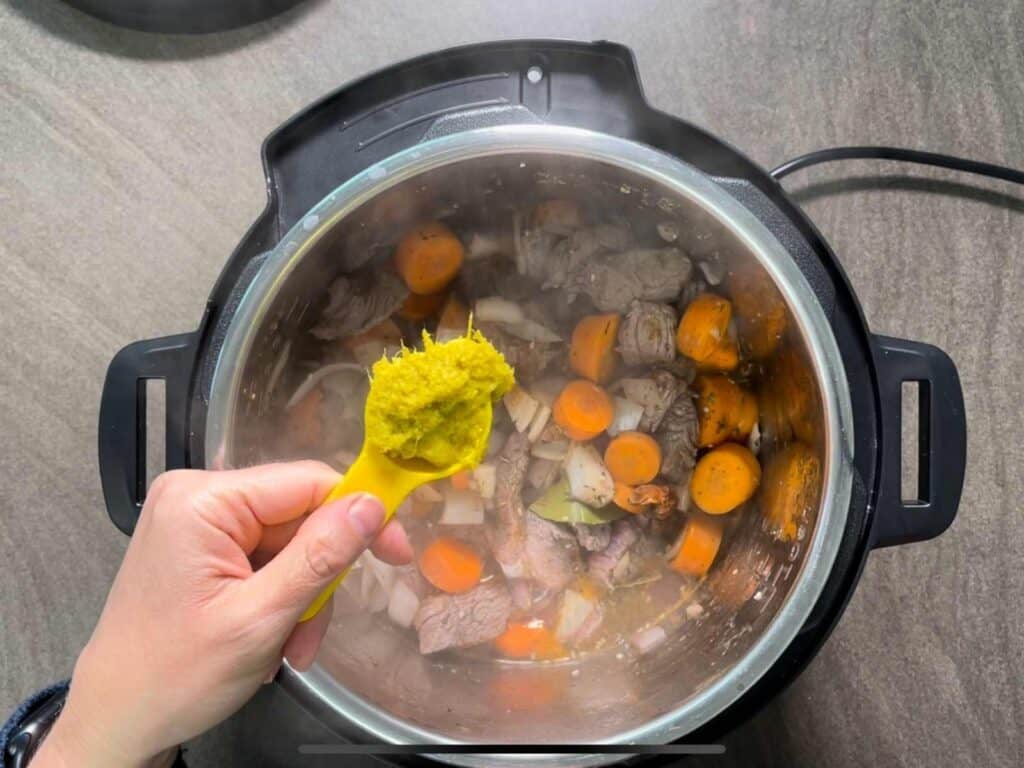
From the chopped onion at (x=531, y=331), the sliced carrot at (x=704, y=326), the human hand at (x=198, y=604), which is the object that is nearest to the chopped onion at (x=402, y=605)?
the human hand at (x=198, y=604)

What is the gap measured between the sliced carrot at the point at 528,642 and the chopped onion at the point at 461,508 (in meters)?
0.13

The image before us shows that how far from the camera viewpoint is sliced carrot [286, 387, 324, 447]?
83 cm

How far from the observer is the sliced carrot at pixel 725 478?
0.84 m

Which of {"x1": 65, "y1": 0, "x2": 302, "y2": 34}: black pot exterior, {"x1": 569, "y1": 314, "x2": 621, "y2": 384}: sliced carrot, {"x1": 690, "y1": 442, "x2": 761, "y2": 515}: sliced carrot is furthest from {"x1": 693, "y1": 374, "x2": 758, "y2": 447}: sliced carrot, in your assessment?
{"x1": 65, "y1": 0, "x2": 302, "y2": 34}: black pot exterior

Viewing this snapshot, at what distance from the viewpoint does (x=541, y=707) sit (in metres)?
0.82

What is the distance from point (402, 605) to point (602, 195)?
19.7 inches

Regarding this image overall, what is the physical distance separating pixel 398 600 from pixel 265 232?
42 cm

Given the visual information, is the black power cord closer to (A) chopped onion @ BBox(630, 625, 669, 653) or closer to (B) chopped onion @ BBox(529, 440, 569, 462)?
(B) chopped onion @ BBox(529, 440, 569, 462)

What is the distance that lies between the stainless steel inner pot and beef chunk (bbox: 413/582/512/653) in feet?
0.08

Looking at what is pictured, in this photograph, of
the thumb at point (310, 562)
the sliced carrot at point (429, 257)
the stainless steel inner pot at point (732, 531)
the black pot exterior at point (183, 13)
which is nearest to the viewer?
the thumb at point (310, 562)

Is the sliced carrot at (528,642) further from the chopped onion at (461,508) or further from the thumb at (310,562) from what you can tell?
the thumb at (310,562)

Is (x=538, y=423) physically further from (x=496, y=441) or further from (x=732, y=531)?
(x=732, y=531)

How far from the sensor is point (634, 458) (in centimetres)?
89

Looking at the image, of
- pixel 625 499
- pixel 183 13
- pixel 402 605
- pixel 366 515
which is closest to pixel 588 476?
pixel 625 499
